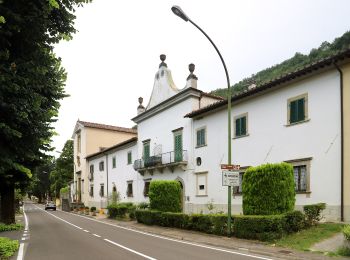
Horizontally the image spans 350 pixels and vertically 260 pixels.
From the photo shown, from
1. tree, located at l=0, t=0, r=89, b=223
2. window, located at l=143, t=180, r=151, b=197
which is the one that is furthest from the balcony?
tree, located at l=0, t=0, r=89, b=223

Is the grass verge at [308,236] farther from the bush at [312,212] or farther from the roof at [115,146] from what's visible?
the roof at [115,146]

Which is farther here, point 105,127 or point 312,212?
point 105,127

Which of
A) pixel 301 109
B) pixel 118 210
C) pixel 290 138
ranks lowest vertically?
pixel 118 210

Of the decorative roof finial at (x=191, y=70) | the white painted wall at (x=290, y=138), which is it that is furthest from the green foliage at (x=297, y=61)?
the white painted wall at (x=290, y=138)

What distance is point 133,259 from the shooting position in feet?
38.8

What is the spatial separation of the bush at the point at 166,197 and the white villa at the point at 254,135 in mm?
2210

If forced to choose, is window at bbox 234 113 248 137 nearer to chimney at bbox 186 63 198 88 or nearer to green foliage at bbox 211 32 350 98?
chimney at bbox 186 63 198 88

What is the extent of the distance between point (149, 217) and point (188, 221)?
549cm

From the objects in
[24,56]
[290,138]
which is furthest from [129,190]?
[24,56]

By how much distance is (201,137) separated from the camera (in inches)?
1132

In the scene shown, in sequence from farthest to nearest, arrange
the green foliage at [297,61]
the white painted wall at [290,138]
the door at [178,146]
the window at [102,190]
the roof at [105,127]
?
1. the roof at [105,127]
2. the green foliage at [297,61]
3. the window at [102,190]
4. the door at [178,146]
5. the white painted wall at [290,138]

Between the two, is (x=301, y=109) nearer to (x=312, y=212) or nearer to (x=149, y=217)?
(x=312, y=212)

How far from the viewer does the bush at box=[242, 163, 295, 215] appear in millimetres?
16859

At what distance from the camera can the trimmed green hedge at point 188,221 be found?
59.9 feet
